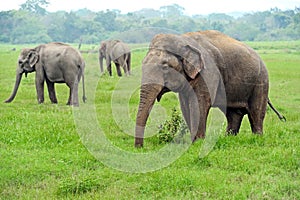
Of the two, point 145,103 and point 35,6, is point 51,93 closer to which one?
point 145,103

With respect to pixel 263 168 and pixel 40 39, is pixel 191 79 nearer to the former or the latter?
pixel 263 168

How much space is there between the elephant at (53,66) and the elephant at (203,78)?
6054 millimetres

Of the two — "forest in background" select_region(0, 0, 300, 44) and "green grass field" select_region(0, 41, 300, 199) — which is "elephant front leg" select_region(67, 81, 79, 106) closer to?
"green grass field" select_region(0, 41, 300, 199)

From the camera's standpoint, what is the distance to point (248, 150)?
789cm

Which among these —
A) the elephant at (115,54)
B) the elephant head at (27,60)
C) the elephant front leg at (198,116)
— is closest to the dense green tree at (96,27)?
the elephant at (115,54)

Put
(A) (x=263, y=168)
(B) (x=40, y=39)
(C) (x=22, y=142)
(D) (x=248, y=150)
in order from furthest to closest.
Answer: (B) (x=40, y=39) < (C) (x=22, y=142) < (D) (x=248, y=150) < (A) (x=263, y=168)

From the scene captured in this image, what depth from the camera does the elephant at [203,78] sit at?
25.1 feet

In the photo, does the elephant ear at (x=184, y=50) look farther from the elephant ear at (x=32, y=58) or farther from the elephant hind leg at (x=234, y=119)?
the elephant ear at (x=32, y=58)

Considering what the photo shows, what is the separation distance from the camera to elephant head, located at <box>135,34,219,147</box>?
24.7ft

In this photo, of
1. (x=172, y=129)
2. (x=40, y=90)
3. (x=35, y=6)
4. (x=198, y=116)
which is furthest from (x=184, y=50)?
(x=35, y=6)

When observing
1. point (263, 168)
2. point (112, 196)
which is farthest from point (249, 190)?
point (112, 196)

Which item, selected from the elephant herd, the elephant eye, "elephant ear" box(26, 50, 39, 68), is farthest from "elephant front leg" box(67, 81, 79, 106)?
the elephant eye

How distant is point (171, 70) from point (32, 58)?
7.59 meters

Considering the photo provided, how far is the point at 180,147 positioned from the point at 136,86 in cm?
982
